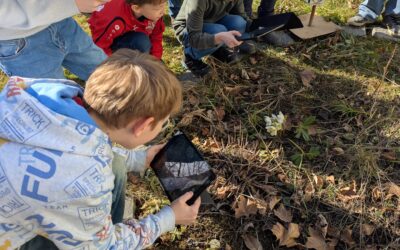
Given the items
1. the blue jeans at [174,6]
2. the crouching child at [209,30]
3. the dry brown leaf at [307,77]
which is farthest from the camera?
the blue jeans at [174,6]

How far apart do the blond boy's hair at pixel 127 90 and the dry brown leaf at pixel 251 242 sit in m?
0.90

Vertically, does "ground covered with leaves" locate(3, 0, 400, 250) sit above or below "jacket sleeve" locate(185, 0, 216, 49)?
below

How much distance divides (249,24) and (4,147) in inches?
87.9

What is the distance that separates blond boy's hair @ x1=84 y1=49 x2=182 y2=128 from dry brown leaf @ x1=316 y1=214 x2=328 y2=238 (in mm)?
1101

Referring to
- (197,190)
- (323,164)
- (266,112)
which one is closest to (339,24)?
(266,112)

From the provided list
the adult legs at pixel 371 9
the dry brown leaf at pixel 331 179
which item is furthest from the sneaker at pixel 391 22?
the dry brown leaf at pixel 331 179

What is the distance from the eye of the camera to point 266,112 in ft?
8.40

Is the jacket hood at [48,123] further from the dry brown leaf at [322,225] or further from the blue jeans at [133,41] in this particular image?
the blue jeans at [133,41]

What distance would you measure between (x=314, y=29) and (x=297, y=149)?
1.34 meters

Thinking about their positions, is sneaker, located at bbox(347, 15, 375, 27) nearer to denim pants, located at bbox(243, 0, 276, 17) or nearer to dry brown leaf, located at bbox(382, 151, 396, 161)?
denim pants, located at bbox(243, 0, 276, 17)

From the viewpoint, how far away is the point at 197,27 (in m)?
2.69

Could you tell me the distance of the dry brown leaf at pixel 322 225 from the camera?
6.40 ft

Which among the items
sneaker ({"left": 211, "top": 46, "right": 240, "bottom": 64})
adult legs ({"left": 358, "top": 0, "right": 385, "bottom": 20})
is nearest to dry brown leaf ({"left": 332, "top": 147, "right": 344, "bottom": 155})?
sneaker ({"left": 211, "top": 46, "right": 240, "bottom": 64})

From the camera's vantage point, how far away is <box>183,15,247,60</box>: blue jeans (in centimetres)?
286
